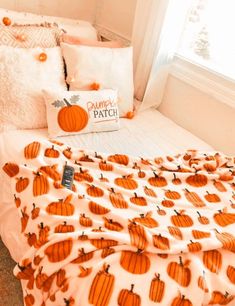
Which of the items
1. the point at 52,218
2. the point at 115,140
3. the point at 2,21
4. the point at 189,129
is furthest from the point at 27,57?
the point at 189,129

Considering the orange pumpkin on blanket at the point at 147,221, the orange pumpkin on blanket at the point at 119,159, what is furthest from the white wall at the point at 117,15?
the orange pumpkin on blanket at the point at 147,221

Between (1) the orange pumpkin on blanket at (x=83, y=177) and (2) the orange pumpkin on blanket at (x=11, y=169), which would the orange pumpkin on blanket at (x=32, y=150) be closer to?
(2) the orange pumpkin on blanket at (x=11, y=169)

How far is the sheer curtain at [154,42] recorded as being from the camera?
67.1 inches

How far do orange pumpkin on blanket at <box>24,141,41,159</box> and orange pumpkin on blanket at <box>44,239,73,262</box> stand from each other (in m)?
0.45

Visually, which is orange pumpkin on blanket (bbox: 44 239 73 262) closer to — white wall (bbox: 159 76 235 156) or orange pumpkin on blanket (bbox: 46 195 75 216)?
orange pumpkin on blanket (bbox: 46 195 75 216)

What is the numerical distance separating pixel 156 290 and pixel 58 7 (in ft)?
6.53

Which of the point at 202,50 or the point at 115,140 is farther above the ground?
the point at 202,50

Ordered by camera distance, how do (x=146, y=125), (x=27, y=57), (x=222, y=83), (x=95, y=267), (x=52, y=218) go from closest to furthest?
1. (x=95, y=267)
2. (x=52, y=218)
3. (x=27, y=57)
4. (x=222, y=83)
5. (x=146, y=125)

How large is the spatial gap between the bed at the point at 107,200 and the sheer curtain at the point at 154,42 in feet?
0.52

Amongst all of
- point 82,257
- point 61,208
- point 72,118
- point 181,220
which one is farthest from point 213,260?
point 72,118

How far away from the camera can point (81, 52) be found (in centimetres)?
165

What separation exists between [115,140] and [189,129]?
0.57 meters

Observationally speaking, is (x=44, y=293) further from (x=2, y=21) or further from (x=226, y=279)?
(x=2, y=21)

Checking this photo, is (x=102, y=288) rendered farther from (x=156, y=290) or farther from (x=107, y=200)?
(x=107, y=200)
